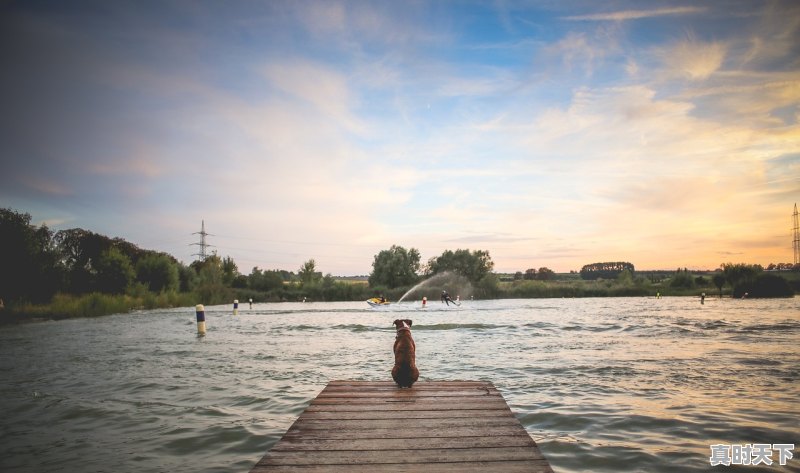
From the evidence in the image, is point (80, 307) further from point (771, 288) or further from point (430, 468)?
point (771, 288)

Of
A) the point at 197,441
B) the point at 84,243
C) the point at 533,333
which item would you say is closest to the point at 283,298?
the point at 84,243

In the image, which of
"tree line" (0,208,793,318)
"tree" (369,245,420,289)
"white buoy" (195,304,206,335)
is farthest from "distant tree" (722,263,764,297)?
"white buoy" (195,304,206,335)

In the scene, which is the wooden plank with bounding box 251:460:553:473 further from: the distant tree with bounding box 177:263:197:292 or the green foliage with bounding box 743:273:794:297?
the distant tree with bounding box 177:263:197:292

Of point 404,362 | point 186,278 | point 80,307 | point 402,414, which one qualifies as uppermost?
point 186,278

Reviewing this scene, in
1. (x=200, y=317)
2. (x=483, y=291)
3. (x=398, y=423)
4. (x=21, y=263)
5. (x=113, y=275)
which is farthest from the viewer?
(x=483, y=291)

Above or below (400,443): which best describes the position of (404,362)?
above

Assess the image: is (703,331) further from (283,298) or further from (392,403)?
(283,298)

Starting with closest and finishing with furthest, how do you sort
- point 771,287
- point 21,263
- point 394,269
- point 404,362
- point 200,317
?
point 404,362 → point 200,317 → point 21,263 → point 771,287 → point 394,269

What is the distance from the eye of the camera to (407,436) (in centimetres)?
475

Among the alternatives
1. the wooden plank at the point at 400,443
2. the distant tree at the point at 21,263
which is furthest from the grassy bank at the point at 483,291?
the wooden plank at the point at 400,443

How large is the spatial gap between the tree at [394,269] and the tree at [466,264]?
7.70 m

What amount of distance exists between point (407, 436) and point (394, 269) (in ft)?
327

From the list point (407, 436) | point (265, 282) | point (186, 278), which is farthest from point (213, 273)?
point (407, 436)

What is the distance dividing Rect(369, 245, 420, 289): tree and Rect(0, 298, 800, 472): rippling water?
81577 mm
